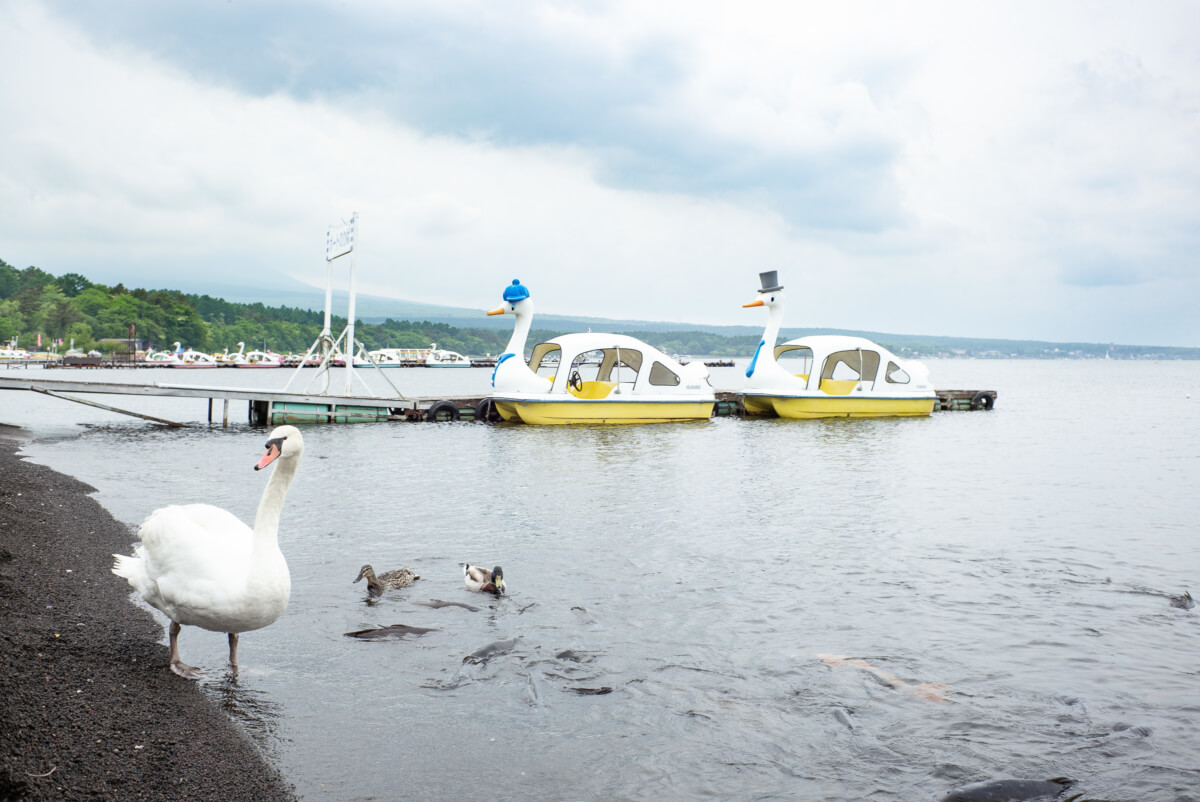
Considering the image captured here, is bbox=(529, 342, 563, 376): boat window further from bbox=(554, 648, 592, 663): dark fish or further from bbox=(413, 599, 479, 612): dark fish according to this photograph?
bbox=(554, 648, 592, 663): dark fish

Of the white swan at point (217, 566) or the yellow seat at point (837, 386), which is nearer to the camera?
the white swan at point (217, 566)

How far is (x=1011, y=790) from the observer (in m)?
5.39

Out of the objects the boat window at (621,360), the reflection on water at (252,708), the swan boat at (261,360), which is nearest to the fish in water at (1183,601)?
the reflection on water at (252,708)

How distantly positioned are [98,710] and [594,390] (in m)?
26.4

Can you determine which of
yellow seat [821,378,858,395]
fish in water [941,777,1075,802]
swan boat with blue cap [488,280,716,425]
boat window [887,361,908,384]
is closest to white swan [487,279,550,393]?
swan boat with blue cap [488,280,716,425]

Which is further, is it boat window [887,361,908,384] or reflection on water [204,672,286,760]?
boat window [887,361,908,384]

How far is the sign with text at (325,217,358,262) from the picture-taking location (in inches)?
1206

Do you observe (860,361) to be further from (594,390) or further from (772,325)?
(594,390)

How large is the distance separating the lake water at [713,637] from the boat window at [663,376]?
12.7 metres

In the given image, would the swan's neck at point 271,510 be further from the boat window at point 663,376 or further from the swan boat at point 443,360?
the swan boat at point 443,360

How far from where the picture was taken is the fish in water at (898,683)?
6.95 meters

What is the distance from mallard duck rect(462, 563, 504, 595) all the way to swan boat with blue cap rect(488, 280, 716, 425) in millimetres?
19898

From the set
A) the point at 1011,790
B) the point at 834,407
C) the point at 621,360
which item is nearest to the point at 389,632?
the point at 1011,790

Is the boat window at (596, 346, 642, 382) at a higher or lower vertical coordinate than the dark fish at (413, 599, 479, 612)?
higher
